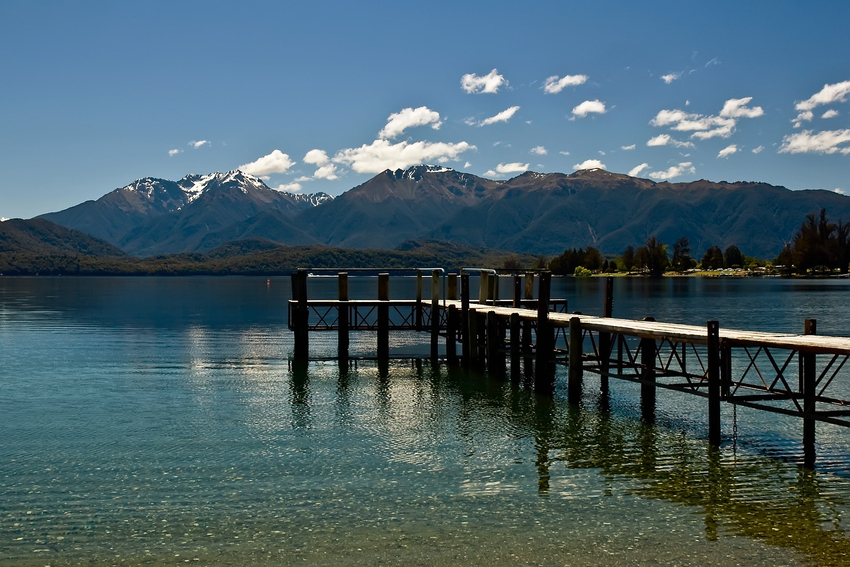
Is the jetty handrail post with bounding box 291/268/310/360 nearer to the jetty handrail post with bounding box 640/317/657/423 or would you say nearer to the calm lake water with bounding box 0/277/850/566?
the calm lake water with bounding box 0/277/850/566

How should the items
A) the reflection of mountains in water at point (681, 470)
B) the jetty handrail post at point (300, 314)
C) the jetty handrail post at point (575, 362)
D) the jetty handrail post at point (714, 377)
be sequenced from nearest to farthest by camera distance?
the reflection of mountains in water at point (681, 470), the jetty handrail post at point (714, 377), the jetty handrail post at point (575, 362), the jetty handrail post at point (300, 314)

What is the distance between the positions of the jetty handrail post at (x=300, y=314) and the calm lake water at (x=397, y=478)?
20.3 feet

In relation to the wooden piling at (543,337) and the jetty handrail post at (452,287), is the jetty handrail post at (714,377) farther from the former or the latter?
the jetty handrail post at (452,287)

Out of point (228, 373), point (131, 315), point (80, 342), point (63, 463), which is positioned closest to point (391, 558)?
point (63, 463)

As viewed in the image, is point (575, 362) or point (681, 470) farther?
point (575, 362)

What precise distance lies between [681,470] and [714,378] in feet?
11.1

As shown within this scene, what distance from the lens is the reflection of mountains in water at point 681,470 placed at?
15.9 m

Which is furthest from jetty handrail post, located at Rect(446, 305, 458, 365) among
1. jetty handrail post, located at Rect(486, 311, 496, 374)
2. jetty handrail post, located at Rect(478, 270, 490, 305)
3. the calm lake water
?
the calm lake water

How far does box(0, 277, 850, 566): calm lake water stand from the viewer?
1496cm

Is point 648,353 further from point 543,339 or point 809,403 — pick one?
point 809,403

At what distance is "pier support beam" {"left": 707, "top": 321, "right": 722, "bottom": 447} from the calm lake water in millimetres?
677

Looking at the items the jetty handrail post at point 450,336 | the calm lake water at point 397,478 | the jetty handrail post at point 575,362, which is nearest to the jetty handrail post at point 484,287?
the jetty handrail post at point 450,336

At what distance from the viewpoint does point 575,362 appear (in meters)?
29.0

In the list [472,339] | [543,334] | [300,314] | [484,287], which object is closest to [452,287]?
[484,287]
